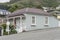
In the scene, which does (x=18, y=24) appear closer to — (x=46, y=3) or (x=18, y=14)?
(x=18, y=14)

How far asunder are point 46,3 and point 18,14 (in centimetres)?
3719

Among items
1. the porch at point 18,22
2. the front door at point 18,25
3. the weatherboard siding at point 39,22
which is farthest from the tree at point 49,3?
the front door at point 18,25

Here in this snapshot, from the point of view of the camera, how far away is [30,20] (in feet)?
117

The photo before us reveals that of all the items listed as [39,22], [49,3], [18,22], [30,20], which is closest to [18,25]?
[18,22]

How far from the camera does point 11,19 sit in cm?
3903

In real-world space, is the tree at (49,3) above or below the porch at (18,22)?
above

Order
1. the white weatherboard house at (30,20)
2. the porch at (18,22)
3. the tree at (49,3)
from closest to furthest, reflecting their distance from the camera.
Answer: the porch at (18,22), the white weatherboard house at (30,20), the tree at (49,3)

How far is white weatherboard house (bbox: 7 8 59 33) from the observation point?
35219mm

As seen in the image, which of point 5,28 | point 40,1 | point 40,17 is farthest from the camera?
point 40,1

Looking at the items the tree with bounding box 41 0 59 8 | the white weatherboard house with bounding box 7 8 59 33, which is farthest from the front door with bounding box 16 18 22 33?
the tree with bounding box 41 0 59 8

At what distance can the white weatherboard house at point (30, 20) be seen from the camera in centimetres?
3522

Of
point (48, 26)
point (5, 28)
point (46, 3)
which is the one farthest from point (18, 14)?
point (46, 3)

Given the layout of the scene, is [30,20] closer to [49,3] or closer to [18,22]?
[18,22]

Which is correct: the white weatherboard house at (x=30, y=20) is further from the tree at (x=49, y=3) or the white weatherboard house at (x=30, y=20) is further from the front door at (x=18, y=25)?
the tree at (x=49, y=3)
